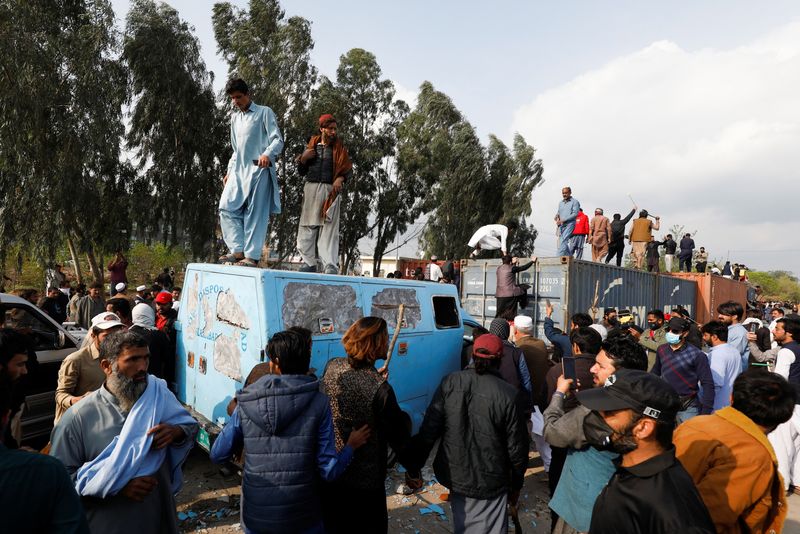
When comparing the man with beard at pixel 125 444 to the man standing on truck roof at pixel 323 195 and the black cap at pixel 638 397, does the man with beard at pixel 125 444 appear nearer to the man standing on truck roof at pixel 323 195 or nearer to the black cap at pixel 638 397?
the black cap at pixel 638 397

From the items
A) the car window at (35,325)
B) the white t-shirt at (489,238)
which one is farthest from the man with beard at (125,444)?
the white t-shirt at (489,238)

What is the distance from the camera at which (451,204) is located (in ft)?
85.2

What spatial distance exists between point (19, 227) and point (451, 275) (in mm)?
12071

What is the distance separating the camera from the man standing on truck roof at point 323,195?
17.7 feet

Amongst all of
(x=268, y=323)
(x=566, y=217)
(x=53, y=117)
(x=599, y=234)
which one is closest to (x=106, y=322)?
(x=268, y=323)

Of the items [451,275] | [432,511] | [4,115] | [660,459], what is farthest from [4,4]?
[660,459]

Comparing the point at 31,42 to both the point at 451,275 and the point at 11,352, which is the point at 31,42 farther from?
the point at 11,352

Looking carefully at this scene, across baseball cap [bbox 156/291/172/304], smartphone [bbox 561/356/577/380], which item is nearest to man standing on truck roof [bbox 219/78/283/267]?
baseball cap [bbox 156/291/172/304]

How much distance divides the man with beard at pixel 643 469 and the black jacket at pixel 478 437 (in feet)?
2.94

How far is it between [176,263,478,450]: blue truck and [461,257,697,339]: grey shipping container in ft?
13.9

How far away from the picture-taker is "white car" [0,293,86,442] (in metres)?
4.22

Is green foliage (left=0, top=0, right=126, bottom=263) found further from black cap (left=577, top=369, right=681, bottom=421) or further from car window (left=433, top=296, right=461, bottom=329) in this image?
black cap (left=577, top=369, right=681, bottom=421)

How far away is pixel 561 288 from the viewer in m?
8.54

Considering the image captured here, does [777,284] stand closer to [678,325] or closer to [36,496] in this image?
[678,325]
